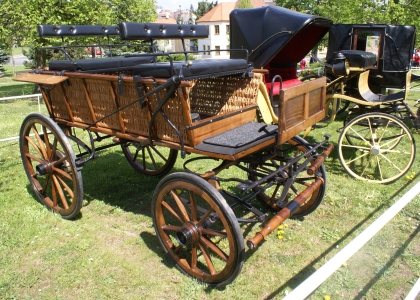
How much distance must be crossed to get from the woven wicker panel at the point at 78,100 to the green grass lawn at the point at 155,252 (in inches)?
43.9

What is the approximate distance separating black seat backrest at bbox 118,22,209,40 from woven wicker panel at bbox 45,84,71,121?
1.14m

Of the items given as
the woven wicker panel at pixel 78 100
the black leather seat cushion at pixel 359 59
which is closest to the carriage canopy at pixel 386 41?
the black leather seat cushion at pixel 359 59

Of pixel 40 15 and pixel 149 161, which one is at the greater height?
pixel 40 15

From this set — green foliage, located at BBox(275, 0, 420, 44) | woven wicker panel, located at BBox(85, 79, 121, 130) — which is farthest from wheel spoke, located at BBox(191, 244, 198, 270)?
green foliage, located at BBox(275, 0, 420, 44)

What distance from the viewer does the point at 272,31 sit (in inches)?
192

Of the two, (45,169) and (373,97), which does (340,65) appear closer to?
Result: (373,97)

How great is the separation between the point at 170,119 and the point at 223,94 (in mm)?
1009

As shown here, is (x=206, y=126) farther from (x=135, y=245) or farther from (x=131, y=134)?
(x=135, y=245)

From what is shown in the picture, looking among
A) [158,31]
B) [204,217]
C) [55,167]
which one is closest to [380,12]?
[158,31]

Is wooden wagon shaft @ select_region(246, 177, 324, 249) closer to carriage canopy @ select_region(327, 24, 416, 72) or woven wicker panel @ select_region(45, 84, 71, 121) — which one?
woven wicker panel @ select_region(45, 84, 71, 121)

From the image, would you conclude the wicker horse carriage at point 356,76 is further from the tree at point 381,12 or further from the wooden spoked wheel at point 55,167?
the tree at point 381,12

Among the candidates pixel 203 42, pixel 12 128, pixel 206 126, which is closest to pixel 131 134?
pixel 206 126

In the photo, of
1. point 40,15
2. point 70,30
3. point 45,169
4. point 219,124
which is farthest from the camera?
point 40,15

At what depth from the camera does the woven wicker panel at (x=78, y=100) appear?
3.57m
